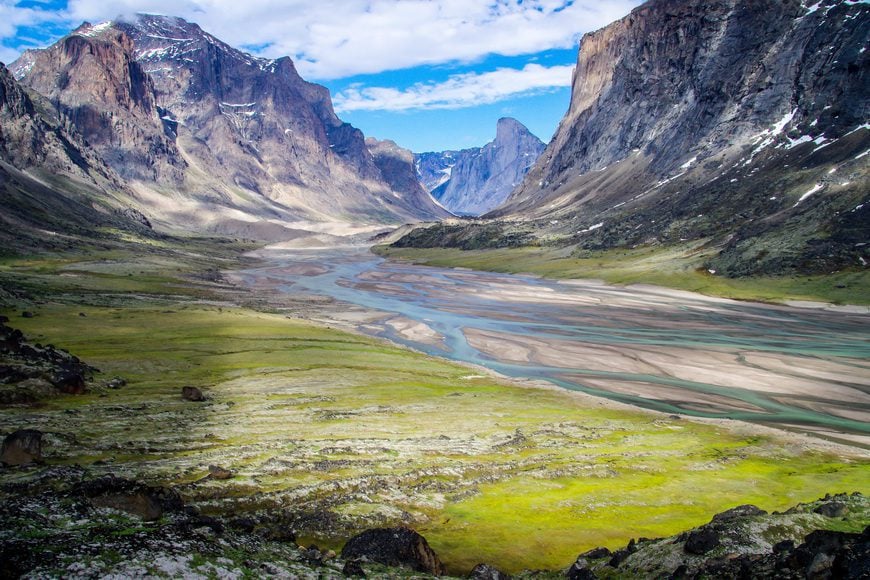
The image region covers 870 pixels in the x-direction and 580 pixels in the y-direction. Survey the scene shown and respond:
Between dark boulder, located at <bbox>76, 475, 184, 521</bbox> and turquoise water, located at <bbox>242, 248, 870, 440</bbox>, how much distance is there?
45.2m

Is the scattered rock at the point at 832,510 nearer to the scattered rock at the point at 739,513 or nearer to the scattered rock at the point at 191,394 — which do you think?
the scattered rock at the point at 739,513

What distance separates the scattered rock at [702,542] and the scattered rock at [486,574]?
6124 millimetres

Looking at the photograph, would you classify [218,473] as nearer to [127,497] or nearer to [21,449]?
[21,449]

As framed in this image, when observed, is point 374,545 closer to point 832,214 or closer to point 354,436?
point 354,436

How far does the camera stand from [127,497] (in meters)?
18.6

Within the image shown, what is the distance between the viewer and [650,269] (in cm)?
16300

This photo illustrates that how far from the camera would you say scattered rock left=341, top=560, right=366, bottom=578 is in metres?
17.5

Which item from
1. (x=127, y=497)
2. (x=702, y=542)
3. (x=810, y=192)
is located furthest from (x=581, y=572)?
(x=810, y=192)

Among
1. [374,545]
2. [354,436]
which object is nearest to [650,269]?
[354,436]

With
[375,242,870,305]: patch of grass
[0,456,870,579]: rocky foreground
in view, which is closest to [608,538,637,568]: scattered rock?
[0,456,870,579]: rocky foreground

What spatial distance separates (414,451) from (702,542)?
783 inches

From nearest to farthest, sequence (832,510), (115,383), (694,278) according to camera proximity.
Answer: (832,510) < (115,383) < (694,278)

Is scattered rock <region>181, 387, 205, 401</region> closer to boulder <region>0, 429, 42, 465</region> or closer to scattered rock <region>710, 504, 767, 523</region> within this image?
boulder <region>0, 429, 42, 465</region>

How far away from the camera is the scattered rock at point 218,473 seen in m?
27.0
